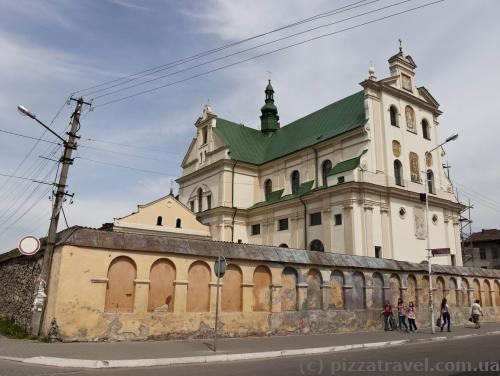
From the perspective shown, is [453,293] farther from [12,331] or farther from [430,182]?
[12,331]

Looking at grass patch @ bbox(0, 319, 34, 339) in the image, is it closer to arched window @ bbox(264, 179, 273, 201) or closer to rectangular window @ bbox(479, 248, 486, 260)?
arched window @ bbox(264, 179, 273, 201)

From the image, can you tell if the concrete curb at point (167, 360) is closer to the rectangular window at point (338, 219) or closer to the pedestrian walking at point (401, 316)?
the pedestrian walking at point (401, 316)

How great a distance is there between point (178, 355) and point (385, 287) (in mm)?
13436

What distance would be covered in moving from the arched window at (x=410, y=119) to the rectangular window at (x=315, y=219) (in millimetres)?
11005

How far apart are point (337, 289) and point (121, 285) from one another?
972 cm

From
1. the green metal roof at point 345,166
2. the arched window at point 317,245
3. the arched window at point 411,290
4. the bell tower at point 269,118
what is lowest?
the arched window at point 411,290

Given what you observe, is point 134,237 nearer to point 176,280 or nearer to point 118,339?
point 176,280

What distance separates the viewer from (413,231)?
113 ft

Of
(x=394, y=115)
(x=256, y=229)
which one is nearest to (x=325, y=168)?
(x=394, y=115)

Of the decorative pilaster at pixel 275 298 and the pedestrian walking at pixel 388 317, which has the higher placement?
the decorative pilaster at pixel 275 298

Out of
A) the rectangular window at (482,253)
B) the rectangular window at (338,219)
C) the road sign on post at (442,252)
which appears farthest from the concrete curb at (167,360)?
the rectangular window at (482,253)

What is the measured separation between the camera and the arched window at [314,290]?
60.8ft

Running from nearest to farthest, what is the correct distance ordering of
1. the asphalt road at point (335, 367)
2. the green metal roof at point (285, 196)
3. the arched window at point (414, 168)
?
the asphalt road at point (335, 367)
the arched window at point (414, 168)
the green metal roof at point (285, 196)

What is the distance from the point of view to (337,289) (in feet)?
64.3
